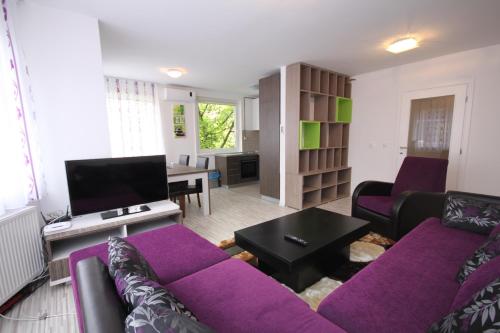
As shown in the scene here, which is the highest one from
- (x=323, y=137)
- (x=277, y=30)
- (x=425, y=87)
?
(x=277, y=30)

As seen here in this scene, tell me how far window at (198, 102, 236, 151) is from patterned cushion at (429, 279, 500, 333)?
→ 559cm

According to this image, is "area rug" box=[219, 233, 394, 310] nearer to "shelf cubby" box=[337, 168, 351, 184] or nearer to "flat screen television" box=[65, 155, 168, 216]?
"flat screen television" box=[65, 155, 168, 216]

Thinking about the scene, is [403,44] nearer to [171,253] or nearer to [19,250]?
[171,253]

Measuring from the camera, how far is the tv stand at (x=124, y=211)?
214 centimetres

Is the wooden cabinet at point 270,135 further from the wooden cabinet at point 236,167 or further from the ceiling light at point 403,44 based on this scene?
the ceiling light at point 403,44

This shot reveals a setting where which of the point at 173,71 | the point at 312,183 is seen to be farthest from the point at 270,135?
the point at 173,71

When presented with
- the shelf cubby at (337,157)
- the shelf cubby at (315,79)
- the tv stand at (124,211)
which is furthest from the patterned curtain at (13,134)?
the shelf cubby at (337,157)

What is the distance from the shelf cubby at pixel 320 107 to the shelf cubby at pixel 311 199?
4.55 feet

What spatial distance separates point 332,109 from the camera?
173 inches

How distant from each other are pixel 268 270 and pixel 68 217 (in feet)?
6.09

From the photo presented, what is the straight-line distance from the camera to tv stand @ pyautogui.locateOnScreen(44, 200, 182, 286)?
5.94ft

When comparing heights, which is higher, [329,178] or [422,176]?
[422,176]

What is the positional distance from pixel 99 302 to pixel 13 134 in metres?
1.87

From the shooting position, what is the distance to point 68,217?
6.69 feet
